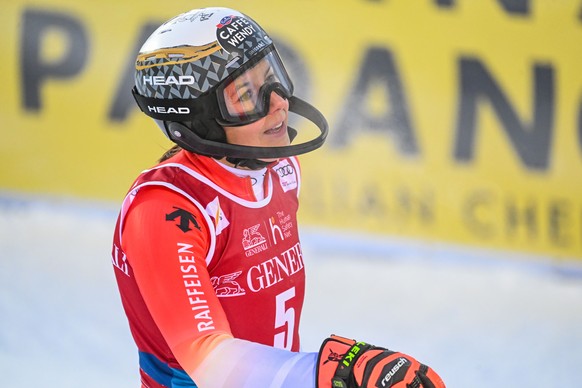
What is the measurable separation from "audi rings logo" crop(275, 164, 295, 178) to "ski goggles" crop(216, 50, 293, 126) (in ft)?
1.11

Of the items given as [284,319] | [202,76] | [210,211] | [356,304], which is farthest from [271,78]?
[356,304]

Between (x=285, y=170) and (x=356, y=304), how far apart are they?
216cm

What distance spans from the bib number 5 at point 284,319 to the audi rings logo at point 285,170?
366 millimetres

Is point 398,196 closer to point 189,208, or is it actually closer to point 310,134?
point 310,134

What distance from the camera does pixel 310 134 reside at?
3.05m

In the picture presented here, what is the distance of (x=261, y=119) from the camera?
8.24ft

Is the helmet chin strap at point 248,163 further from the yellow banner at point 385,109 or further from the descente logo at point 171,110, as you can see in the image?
the yellow banner at point 385,109

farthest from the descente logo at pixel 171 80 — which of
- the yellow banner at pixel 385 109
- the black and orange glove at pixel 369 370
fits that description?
the yellow banner at pixel 385 109

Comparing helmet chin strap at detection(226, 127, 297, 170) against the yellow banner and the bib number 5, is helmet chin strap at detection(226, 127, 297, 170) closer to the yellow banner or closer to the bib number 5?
the bib number 5

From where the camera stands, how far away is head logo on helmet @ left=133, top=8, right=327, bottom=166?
240 cm

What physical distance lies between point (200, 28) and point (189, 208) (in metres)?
0.46

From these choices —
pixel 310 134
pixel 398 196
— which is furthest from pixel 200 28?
pixel 398 196

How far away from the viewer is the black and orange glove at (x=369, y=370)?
1959mm

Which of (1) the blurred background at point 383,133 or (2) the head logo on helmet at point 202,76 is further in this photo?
(1) the blurred background at point 383,133
